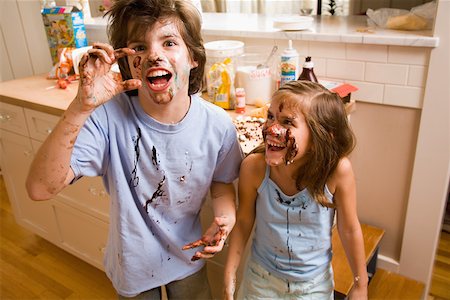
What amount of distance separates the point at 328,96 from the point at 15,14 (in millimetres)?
2142

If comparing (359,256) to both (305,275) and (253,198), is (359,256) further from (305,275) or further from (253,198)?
(253,198)

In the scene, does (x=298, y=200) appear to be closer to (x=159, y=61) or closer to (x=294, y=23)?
(x=159, y=61)

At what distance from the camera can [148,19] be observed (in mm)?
903

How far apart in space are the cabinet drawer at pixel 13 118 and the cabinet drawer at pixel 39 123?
47 mm

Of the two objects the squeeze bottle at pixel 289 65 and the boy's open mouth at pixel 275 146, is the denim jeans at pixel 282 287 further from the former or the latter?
the squeeze bottle at pixel 289 65

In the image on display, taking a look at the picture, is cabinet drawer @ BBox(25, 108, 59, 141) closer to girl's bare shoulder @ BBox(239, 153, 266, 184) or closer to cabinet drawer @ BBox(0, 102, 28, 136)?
cabinet drawer @ BBox(0, 102, 28, 136)

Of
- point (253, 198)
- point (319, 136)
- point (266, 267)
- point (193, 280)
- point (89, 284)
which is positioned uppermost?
point (319, 136)

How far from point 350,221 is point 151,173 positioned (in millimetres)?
516

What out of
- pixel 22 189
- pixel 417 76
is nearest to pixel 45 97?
pixel 22 189

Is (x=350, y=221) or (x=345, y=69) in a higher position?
(x=345, y=69)

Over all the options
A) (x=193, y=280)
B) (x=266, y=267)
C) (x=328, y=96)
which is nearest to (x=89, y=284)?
(x=193, y=280)

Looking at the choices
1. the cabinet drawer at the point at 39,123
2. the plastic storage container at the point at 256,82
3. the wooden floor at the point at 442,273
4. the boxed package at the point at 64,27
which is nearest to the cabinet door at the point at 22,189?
the cabinet drawer at the point at 39,123

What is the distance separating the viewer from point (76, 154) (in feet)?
2.97

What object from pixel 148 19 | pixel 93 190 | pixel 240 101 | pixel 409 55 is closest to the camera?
pixel 148 19
